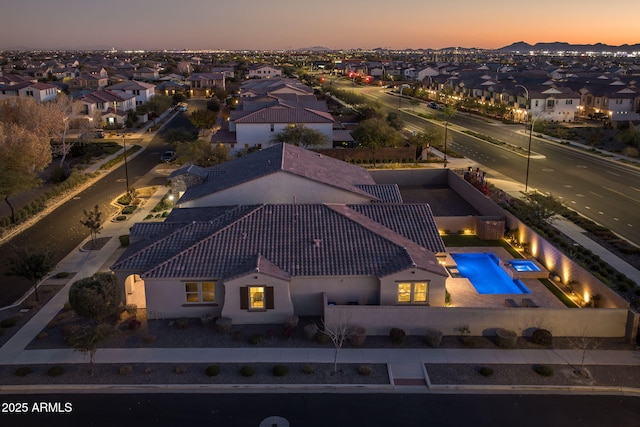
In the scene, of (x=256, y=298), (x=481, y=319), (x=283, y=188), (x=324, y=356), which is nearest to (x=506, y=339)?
(x=481, y=319)

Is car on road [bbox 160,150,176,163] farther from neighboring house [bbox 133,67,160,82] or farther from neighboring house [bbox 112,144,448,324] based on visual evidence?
neighboring house [bbox 133,67,160,82]

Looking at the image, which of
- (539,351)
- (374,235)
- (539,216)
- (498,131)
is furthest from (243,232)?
(498,131)

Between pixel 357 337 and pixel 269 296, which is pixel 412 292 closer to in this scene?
pixel 357 337

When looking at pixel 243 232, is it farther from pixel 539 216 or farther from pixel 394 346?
pixel 539 216

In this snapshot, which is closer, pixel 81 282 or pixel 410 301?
pixel 81 282
